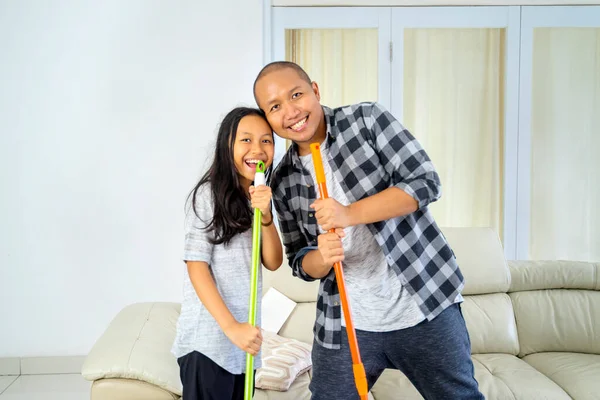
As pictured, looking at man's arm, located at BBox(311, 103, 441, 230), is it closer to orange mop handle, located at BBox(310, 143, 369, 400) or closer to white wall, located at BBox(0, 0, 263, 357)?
orange mop handle, located at BBox(310, 143, 369, 400)

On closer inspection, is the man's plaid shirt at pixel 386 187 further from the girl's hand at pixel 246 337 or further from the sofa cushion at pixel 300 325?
the sofa cushion at pixel 300 325

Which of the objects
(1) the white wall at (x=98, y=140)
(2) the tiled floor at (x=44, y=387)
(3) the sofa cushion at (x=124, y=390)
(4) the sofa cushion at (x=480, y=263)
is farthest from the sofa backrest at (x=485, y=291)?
(2) the tiled floor at (x=44, y=387)

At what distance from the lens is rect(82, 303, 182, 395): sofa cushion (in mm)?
2217

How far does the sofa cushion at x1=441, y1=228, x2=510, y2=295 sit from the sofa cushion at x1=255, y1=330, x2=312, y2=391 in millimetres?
928

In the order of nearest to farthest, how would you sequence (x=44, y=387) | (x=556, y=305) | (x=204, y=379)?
(x=204, y=379), (x=556, y=305), (x=44, y=387)

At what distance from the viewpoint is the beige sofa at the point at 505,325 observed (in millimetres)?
2561

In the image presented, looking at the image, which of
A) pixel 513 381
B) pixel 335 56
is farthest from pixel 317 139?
pixel 335 56

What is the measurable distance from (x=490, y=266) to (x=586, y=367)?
0.65m

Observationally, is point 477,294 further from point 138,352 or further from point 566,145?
point 138,352

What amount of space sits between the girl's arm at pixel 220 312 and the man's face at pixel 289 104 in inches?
16.7

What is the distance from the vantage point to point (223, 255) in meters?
1.70

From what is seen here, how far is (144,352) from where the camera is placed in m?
2.35

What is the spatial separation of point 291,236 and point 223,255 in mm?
309

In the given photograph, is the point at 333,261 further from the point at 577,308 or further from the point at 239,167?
the point at 577,308
